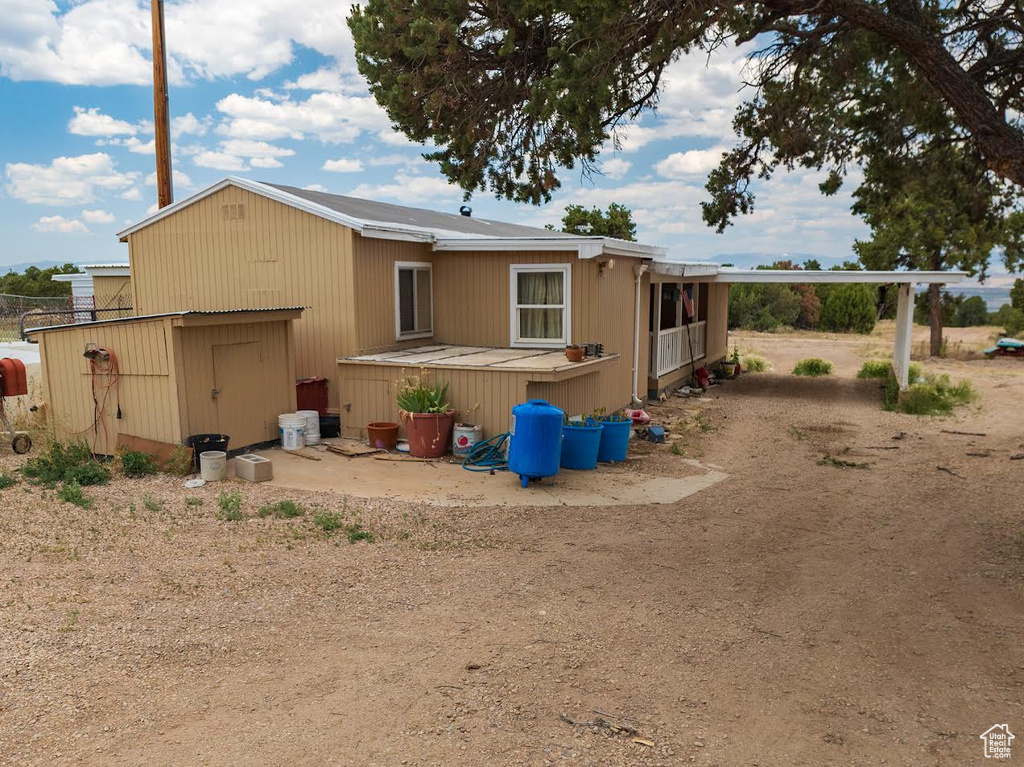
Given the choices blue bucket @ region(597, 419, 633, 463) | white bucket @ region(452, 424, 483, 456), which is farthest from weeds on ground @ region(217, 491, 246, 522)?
blue bucket @ region(597, 419, 633, 463)

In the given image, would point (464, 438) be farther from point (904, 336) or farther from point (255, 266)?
point (904, 336)

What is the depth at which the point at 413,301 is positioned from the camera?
12578 mm

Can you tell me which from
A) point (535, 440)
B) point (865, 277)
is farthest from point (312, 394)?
point (865, 277)

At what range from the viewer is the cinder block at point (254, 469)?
8.91 m

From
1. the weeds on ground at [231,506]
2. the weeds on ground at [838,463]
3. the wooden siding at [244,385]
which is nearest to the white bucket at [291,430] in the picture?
the wooden siding at [244,385]

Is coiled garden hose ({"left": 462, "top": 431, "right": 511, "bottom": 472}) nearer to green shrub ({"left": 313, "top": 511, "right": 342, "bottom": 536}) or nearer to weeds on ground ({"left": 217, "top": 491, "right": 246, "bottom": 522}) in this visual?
green shrub ({"left": 313, "top": 511, "right": 342, "bottom": 536})

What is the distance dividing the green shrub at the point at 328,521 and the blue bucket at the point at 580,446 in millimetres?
3420

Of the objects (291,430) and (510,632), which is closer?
(510,632)

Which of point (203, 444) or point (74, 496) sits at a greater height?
point (203, 444)

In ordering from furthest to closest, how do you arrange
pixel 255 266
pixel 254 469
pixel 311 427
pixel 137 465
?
pixel 255 266
pixel 311 427
pixel 137 465
pixel 254 469

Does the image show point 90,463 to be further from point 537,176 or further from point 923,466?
point 923,466

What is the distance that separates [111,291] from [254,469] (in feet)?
35.5

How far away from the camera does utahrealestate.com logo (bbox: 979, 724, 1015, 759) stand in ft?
12.1

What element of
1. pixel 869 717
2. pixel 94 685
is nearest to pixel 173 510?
pixel 94 685
